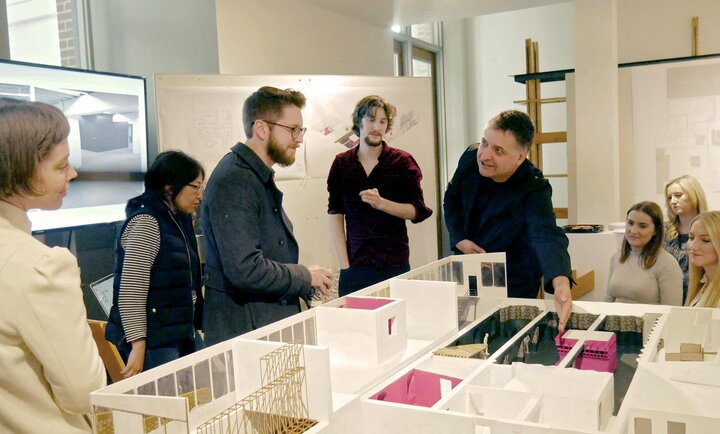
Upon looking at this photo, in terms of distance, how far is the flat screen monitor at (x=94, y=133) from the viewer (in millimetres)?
2857

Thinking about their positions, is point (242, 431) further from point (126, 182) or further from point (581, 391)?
point (126, 182)

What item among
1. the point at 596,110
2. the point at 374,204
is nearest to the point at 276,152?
the point at 374,204

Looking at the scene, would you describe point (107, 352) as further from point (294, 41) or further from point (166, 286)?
point (294, 41)

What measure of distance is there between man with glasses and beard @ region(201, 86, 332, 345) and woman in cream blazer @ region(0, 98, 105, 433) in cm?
75

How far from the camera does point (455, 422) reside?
3.62 feet

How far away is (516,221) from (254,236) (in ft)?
3.44

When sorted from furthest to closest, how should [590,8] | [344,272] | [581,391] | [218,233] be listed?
[590,8] → [344,272] → [218,233] → [581,391]

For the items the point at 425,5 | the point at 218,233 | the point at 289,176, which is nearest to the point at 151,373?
the point at 218,233

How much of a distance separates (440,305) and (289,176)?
2333 millimetres

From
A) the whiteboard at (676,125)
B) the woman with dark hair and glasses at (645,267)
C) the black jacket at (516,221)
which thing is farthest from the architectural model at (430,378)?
the whiteboard at (676,125)

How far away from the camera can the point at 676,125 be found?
5.02 meters

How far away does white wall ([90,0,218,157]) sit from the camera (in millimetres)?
3828

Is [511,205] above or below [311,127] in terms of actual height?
below

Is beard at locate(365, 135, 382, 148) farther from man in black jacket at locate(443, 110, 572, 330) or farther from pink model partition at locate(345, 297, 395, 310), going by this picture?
pink model partition at locate(345, 297, 395, 310)
